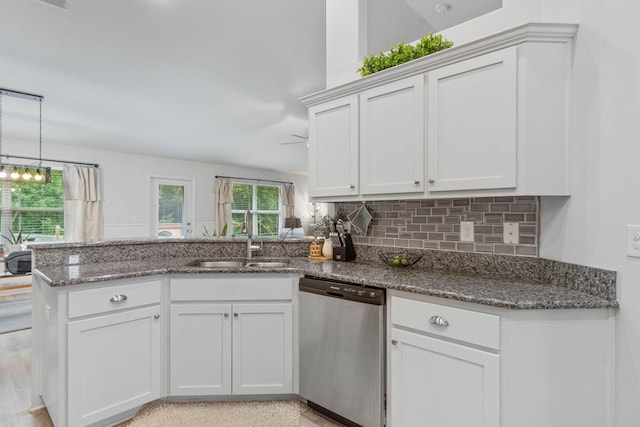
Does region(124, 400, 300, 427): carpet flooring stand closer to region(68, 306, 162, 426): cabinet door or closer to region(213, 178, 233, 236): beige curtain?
region(68, 306, 162, 426): cabinet door

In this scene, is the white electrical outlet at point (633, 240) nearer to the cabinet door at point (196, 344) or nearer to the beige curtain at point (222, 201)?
the cabinet door at point (196, 344)

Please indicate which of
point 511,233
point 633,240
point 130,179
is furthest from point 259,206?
point 633,240

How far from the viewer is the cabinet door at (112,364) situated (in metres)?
1.92

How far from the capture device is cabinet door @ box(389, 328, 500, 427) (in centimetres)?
148

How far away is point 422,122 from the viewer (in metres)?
1.95

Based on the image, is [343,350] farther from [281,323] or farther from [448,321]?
[448,321]

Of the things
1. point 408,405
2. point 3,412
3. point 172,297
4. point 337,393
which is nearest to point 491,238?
point 408,405

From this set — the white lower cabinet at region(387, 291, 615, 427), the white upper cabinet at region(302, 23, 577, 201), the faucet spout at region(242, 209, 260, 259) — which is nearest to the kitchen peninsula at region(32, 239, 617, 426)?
the white lower cabinet at region(387, 291, 615, 427)

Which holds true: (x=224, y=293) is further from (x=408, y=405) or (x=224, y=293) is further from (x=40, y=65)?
(x=40, y=65)

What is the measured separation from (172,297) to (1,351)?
7.44 feet

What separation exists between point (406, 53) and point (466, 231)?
1.11 metres

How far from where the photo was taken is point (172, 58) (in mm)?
3092

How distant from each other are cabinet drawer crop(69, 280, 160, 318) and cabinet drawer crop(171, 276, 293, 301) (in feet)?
0.46

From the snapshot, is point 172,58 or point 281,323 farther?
point 172,58
